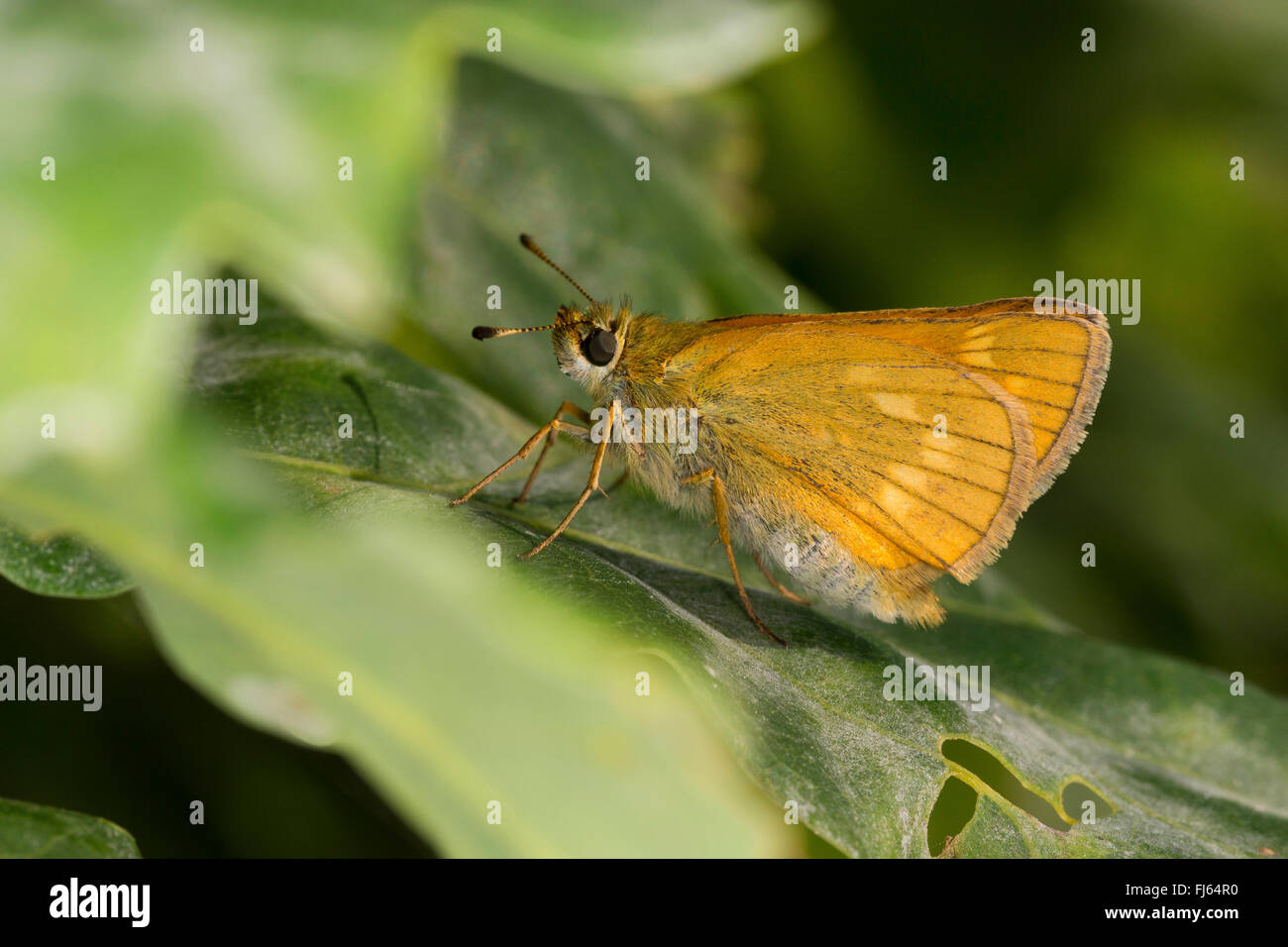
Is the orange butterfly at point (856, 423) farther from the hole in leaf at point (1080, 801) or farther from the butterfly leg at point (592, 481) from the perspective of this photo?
the hole in leaf at point (1080, 801)

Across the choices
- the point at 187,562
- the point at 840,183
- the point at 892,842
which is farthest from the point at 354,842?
A: the point at 840,183

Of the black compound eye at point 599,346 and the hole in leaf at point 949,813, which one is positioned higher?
the black compound eye at point 599,346

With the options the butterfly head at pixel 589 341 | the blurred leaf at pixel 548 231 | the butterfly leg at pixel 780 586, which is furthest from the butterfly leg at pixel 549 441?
the butterfly leg at pixel 780 586

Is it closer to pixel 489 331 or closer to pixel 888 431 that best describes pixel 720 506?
pixel 888 431

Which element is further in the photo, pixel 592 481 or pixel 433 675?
pixel 592 481

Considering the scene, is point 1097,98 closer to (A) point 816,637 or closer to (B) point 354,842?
(A) point 816,637

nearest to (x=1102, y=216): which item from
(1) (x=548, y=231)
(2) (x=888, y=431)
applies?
(2) (x=888, y=431)
